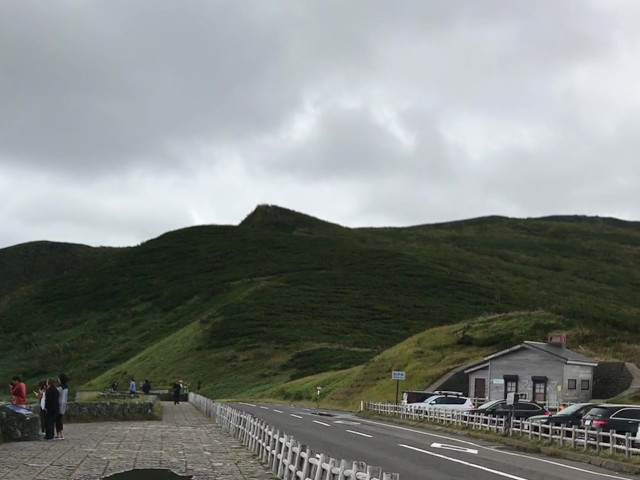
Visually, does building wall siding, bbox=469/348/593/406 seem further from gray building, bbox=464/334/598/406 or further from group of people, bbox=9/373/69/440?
group of people, bbox=9/373/69/440

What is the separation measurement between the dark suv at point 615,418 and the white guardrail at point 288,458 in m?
11.5

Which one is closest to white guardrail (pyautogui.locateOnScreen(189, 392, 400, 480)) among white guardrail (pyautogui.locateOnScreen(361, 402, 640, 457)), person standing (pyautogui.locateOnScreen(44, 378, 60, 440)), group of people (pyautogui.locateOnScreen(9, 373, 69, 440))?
group of people (pyautogui.locateOnScreen(9, 373, 69, 440))

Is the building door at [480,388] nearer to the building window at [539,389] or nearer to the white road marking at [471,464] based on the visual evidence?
the building window at [539,389]

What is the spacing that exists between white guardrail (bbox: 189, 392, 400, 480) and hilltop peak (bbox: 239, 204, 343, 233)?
152 meters

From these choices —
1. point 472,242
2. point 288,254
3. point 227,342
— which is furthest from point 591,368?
point 472,242

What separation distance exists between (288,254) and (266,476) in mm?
122788

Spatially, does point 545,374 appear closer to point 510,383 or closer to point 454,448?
point 510,383

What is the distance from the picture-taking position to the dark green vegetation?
231ft

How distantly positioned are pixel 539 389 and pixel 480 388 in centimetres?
524

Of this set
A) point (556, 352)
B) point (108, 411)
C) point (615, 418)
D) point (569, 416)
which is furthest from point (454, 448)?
point (556, 352)

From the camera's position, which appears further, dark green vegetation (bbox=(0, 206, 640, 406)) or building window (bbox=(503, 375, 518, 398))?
dark green vegetation (bbox=(0, 206, 640, 406))

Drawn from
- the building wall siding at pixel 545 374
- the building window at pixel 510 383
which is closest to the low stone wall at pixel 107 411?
the building wall siding at pixel 545 374

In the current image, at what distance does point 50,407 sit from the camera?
2533cm

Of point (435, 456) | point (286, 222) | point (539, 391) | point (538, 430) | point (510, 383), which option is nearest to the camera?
point (435, 456)
